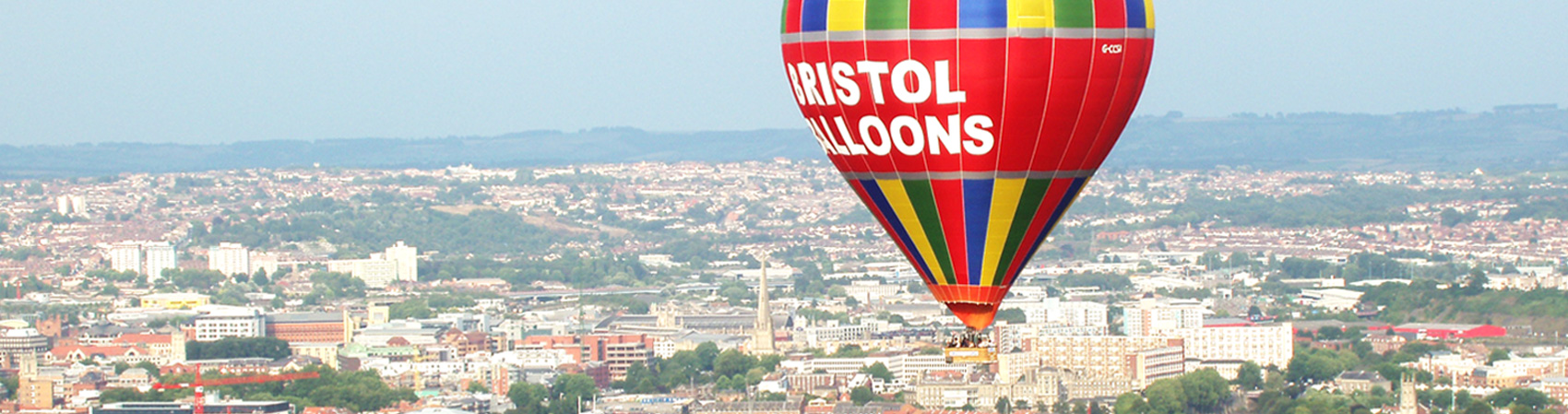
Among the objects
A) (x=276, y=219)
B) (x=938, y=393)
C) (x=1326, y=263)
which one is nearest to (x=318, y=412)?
(x=938, y=393)

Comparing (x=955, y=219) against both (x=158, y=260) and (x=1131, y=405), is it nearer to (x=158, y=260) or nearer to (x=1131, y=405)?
(x=1131, y=405)

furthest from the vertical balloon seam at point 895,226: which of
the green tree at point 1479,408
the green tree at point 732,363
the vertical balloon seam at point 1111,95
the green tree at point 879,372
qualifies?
the green tree at point 732,363

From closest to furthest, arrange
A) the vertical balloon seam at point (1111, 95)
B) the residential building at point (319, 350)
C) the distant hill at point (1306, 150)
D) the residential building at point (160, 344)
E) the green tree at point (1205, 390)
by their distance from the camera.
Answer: the vertical balloon seam at point (1111, 95) → the green tree at point (1205, 390) → the residential building at point (160, 344) → the residential building at point (319, 350) → the distant hill at point (1306, 150)

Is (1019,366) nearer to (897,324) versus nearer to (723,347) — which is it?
(723,347)

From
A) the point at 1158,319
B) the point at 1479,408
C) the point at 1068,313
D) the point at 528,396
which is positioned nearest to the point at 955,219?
the point at 1479,408

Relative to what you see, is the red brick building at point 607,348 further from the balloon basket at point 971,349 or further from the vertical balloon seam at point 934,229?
the balloon basket at point 971,349

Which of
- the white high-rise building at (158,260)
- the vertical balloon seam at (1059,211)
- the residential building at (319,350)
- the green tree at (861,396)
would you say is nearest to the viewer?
the vertical balloon seam at (1059,211)
